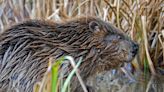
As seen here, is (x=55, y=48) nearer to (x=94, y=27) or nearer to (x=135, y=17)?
(x=94, y=27)

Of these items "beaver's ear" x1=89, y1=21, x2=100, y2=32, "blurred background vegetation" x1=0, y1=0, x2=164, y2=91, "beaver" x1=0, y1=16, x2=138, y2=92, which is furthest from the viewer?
"blurred background vegetation" x1=0, y1=0, x2=164, y2=91

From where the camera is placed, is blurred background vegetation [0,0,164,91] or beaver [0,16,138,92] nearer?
beaver [0,16,138,92]

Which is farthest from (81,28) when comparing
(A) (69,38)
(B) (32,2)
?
(B) (32,2)

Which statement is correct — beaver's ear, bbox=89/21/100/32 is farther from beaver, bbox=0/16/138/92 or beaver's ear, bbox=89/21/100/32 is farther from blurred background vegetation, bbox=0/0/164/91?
blurred background vegetation, bbox=0/0/164/91

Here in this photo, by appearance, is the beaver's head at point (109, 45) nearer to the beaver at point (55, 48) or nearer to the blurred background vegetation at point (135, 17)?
the beaver at point (55, 48)

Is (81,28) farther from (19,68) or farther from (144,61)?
(144,61)

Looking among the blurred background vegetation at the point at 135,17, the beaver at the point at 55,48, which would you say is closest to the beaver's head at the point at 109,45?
the beaver at the point at 55,48

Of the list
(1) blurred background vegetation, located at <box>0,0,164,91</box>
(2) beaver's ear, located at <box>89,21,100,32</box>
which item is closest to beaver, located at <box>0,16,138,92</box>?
(2) beaver's ear, located at <box>89,21,100,32</box>

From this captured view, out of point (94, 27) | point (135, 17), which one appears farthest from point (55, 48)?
point (135, 17)
